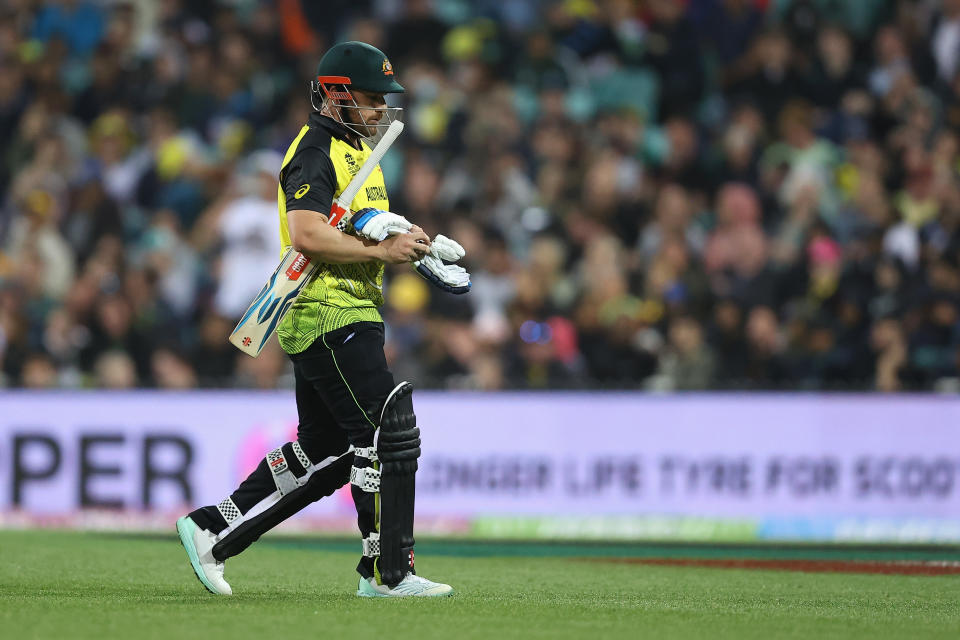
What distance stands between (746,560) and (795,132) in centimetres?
631

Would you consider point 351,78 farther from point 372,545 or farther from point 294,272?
point 372,545

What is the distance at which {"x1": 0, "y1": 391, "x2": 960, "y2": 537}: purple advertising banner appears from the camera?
13.6 metres

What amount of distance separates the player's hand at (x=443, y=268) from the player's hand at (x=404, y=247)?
10 centimetres

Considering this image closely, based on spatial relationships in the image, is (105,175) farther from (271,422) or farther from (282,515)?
(282,515)

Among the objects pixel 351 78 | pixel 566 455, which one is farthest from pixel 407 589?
pixel 566 455

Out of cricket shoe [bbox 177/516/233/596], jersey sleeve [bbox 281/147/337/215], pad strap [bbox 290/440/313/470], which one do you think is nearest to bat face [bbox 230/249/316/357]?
jersey sleeve [bbox 281/147/337/215]

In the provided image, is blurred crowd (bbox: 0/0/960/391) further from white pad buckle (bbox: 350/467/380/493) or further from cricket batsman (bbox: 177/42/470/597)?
white pad buckle (bbox: 350/467/380/493)

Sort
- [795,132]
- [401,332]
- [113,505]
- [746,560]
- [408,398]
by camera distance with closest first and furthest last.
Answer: [408,398] < [746,560] < [113,505] < [401,332] < [795,132]

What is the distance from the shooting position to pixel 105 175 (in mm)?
17141

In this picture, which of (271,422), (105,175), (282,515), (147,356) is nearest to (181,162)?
(105,175)

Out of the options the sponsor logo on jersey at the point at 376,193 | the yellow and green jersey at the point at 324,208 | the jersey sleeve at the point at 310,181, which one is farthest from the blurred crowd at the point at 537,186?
the jersey sleeve at the point at 310,181

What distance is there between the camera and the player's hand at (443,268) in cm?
757

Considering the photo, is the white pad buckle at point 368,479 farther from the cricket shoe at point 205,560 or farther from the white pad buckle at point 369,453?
the cricket shoe at point 205,560

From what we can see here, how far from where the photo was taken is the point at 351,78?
757 cm
